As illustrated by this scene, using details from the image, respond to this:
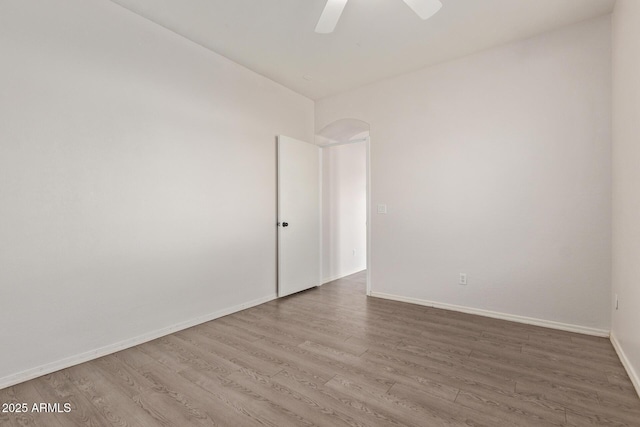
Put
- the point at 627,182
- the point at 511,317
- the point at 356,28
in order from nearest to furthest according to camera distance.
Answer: the point at 627,182, the point at 356,28, the point at 511,317

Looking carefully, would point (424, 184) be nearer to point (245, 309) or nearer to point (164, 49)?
point (245, 309)

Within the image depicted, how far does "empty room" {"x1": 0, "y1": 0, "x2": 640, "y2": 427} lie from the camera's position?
198 centimetres

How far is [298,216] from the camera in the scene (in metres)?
4.29

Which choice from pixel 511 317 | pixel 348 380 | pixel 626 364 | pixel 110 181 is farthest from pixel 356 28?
pixel 626 364

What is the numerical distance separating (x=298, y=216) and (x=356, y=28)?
7.65 feet

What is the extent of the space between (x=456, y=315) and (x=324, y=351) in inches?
65.1

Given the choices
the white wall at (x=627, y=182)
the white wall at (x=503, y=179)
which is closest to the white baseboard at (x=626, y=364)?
the white wall at (x=627, y=182)

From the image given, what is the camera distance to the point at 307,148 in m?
4.46

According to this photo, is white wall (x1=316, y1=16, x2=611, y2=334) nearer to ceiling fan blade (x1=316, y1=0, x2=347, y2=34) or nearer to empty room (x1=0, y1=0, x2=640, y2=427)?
empty room (x1=0, y1=0, x2=640, y2=427)

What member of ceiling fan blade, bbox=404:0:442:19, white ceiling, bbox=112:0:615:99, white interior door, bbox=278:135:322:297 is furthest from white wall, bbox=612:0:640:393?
white interior door, bbox=278:135:322:297

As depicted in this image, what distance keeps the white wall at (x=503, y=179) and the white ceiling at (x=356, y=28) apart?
278 millimetres

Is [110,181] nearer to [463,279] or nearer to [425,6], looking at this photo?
[425,6]

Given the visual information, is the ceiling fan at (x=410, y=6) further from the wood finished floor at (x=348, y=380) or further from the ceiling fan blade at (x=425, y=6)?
the wood finished floor at (x=348, y=380)

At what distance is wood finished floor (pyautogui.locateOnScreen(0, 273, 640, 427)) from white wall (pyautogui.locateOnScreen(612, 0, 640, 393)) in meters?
0.27
